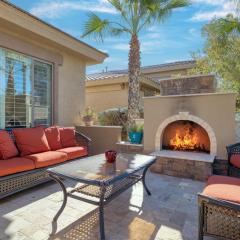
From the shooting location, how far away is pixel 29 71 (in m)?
6.09

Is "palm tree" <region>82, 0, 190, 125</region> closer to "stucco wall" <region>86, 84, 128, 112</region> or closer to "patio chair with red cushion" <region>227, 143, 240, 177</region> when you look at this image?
"stucco wall" <region>86, 84, 128, 112</region>

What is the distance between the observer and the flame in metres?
6.01

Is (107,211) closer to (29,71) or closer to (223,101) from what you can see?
(223,101)

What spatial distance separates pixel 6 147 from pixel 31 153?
53cm

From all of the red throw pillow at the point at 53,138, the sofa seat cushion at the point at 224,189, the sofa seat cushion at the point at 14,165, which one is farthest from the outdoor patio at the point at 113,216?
the red throw pillow at the point at 53,138

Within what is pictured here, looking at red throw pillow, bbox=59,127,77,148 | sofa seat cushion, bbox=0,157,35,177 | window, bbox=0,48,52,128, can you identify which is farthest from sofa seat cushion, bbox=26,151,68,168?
window, bbox=0,48,52,128

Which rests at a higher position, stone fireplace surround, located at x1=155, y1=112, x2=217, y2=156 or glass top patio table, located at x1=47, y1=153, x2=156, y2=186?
stone fireplace surround, located at x1=155, y1=112, x2=217, y2=156

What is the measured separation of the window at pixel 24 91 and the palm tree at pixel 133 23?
6.59 ft

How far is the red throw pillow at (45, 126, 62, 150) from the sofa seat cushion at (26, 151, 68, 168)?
57 cm

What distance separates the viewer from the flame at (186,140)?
19.7 ft

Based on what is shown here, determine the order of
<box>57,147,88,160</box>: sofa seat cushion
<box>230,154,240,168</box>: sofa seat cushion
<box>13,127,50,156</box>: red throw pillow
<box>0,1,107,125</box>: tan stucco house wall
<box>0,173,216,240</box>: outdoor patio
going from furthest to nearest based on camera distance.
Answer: <box>0,1,107,125</box>: tan stucco house wall → <box>57,147,88,160</box>: sofa seat cushion → <box>13,127,50,156</box>: red throw pillow → <box>230,154,240,168</box>: sofa seat cushion → <box>0,173,216,240</box>: outdoor patio

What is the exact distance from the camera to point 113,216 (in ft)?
10.7

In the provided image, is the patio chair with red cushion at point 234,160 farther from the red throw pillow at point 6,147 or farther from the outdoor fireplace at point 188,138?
the red throw pillow at point 6,147

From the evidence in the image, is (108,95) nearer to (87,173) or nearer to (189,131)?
(189,131)
